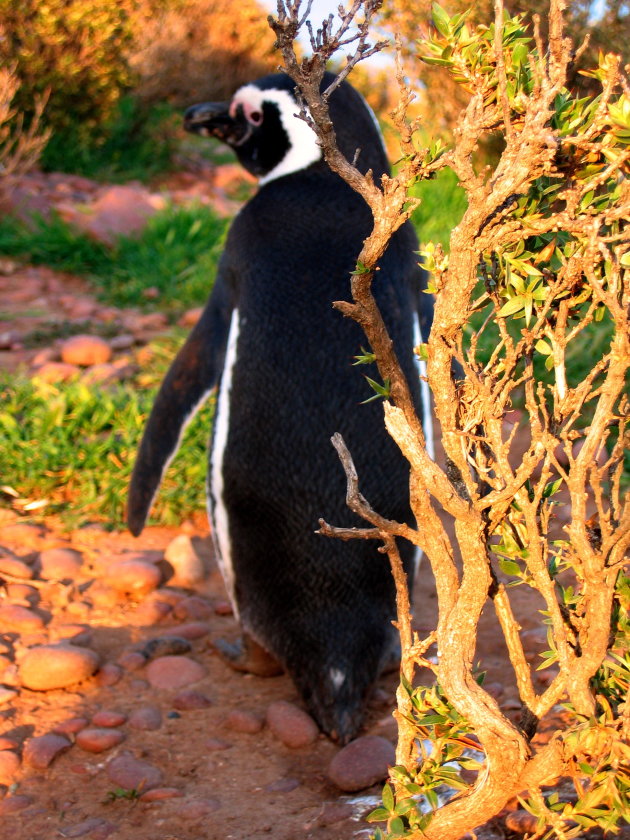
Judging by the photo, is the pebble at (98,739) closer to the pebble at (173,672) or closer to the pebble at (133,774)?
the pebble at (133,774)

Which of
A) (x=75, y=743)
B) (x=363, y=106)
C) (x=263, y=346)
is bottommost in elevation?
(x=75, y=743)

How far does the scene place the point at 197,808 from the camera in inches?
71.0

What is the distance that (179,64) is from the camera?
7.16m

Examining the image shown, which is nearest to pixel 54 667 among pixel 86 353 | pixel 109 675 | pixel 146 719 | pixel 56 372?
pixel 109 675

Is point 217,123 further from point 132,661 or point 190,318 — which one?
point 132,661

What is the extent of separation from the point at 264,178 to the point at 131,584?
3.78 ft

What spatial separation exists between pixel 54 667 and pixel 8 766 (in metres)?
0.33

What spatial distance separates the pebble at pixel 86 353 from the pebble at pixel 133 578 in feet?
4.58

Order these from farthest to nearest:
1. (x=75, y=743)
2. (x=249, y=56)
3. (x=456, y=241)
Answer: (x=249, y=56) < (x=75, y=743) < (x=456, y=241)

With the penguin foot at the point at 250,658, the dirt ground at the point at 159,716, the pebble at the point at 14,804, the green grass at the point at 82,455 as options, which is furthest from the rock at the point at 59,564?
the pebble at the point at 14,804

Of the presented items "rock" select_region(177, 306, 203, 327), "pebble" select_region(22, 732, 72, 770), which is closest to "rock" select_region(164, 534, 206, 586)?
"pebble" select_region(22, 732, 72, 770)

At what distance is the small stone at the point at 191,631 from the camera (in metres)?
2.53

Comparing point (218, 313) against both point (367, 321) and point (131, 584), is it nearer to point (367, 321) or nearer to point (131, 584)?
point (131, 584)

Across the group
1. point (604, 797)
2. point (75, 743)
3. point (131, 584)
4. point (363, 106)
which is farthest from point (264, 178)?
point (604, 797)
